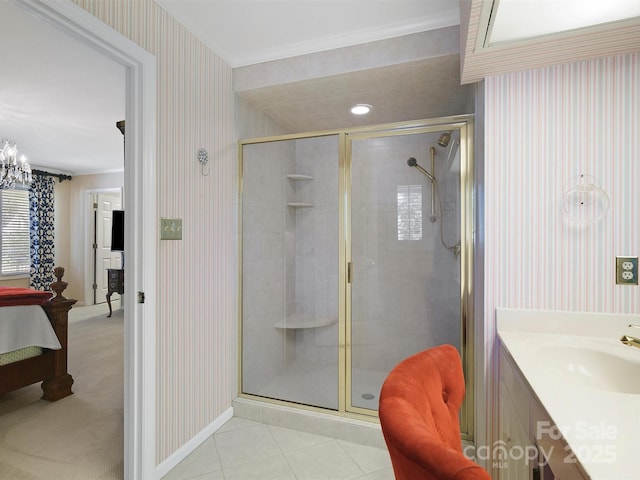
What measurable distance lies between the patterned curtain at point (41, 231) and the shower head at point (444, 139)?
6744mm

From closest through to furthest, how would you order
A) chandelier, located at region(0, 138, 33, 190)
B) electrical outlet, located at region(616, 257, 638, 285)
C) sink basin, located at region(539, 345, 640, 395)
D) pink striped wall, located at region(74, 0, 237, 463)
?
sink basin, located at region(539, 345, 640, 395) < electrical outlet, located at region(616, 257, 638, 285) < pink striped wall, located at region(74, 0, 237, 463) < chandelier, located at region(0, 138, 33, 190)

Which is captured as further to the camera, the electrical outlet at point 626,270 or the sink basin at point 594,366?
the electrical outlet at point 626,270

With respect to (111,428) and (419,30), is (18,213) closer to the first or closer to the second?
(111,428)

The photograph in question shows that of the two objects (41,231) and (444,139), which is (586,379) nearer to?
(444,139)

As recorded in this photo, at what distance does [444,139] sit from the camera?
208cm

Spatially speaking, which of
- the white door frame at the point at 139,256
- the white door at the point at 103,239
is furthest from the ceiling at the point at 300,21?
the white door at the point at 103,239

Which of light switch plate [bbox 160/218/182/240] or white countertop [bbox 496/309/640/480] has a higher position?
light switch plate [bbox 160/218/182/240]

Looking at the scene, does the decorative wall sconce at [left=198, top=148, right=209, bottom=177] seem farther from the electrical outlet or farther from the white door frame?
the electrical outlet

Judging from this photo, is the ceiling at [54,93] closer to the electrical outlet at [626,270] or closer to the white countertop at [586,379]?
the white countertop at [586,379]

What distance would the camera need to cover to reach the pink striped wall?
181 centimetres

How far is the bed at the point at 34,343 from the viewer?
258 cm

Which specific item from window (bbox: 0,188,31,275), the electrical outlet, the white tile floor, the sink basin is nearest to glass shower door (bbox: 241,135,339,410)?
the white tile floor

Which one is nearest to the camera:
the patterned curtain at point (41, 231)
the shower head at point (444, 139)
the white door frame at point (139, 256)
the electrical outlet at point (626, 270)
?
the electrical outlet at point (626, 270)

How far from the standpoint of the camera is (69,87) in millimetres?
2926
